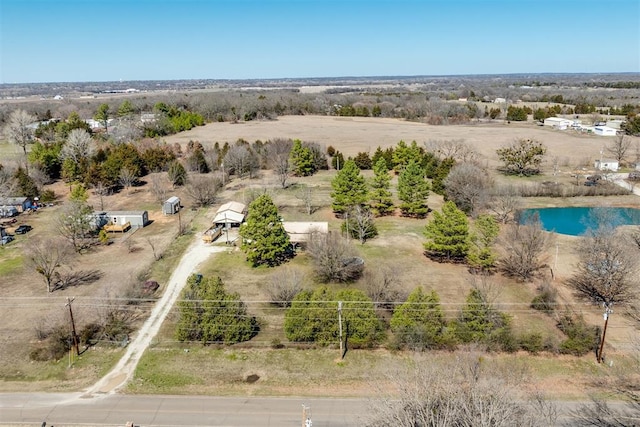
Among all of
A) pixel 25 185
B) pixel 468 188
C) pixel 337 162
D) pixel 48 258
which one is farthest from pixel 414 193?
pixel 25 185

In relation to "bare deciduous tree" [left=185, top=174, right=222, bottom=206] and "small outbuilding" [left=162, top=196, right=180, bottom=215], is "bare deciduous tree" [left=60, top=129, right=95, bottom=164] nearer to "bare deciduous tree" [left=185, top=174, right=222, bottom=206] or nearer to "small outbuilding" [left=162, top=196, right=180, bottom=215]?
"bare deciduous tree" [left=185, top=174, right=222, bottom=206]

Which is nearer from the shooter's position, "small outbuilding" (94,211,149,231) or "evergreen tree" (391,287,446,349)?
"evergreen tree" (391,287,446,349)

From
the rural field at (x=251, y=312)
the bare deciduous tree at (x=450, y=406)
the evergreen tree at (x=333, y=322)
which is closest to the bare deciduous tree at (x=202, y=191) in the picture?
the rural field at (x=251, y=312)

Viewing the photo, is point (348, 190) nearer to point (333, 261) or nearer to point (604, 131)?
point (333, 261)

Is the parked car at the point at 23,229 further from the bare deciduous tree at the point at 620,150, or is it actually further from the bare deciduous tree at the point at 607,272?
the bare deciduous tree at the point at 620,150

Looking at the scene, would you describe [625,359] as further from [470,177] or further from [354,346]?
[470,177]

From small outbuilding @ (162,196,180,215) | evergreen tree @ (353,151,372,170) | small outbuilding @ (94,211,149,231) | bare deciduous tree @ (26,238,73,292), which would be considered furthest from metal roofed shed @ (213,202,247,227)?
evergreen tree @ (353,151,372,170)
